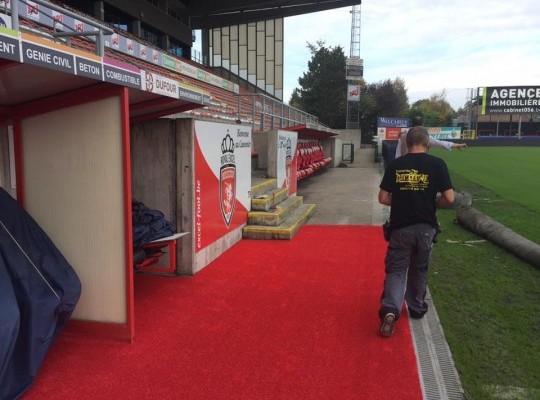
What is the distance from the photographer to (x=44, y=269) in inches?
142

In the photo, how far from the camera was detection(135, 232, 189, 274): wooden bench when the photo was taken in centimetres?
485

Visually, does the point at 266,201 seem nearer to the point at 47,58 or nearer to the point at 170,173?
the point at 170,173

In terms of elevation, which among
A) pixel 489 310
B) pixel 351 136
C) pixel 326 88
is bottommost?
pixel 489 310

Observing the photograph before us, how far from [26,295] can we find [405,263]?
306 cm

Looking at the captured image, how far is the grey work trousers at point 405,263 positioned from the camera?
4.22 metres

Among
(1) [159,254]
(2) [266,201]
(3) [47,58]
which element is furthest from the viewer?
(2) [266,201]

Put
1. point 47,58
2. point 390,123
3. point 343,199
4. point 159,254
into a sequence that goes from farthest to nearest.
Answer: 1. point 390,123
2. point 343,199
3. point 159,254
4. point 47,58

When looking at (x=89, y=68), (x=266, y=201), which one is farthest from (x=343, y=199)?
(x=89, y=68)

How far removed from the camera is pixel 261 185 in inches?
364

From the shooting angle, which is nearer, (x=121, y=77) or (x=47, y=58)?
(x=47, y=58)

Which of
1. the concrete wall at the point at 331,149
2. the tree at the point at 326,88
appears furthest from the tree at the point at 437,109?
the concrete wall at the point at 331,149

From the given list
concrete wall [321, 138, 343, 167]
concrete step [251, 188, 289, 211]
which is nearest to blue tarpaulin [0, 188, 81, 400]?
concrete step [251, 188, 289, 211]

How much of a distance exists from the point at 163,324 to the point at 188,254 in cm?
155

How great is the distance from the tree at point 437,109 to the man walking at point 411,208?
82.6m
